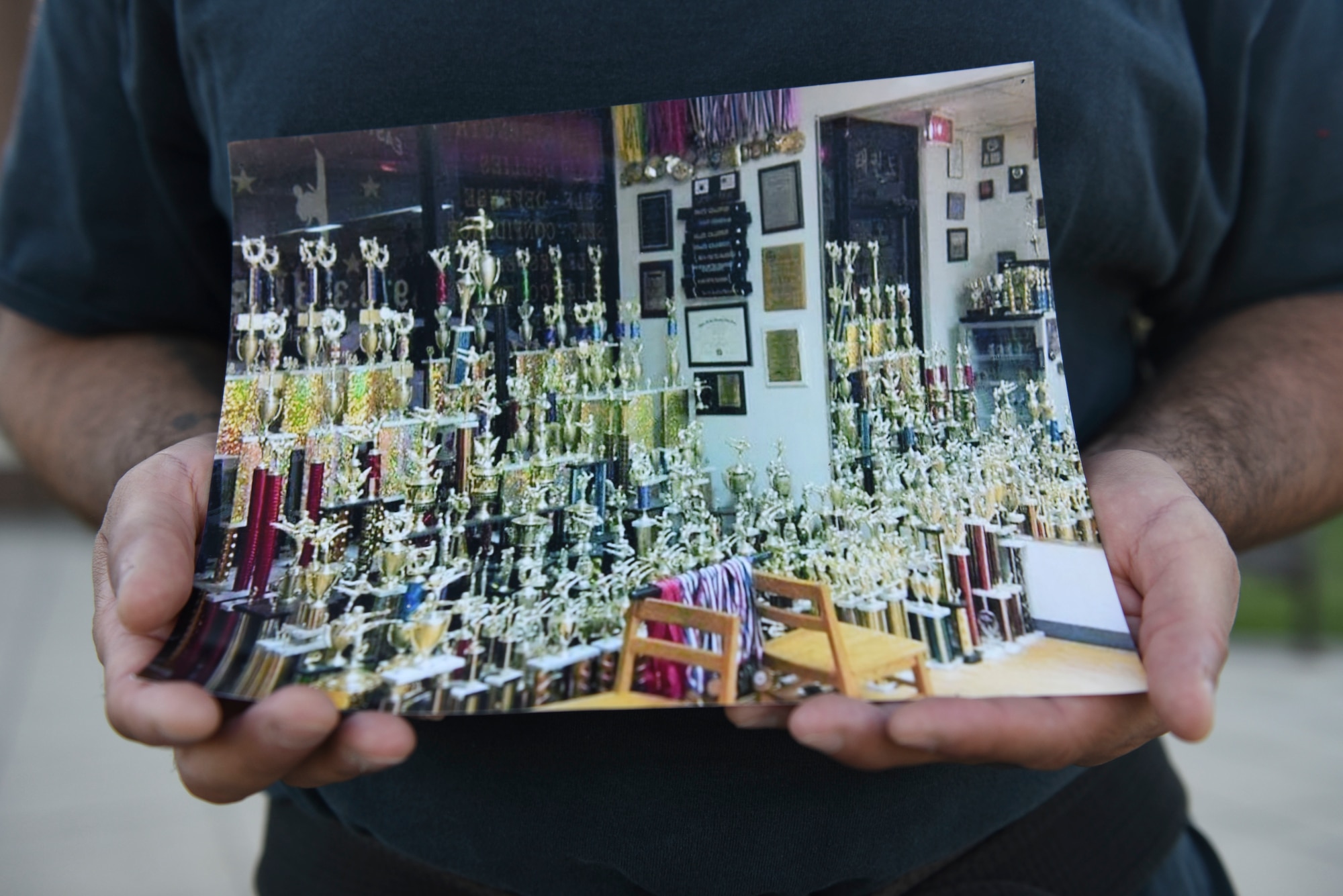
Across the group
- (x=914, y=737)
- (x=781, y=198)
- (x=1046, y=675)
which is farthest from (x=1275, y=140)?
(x=914, y=737)

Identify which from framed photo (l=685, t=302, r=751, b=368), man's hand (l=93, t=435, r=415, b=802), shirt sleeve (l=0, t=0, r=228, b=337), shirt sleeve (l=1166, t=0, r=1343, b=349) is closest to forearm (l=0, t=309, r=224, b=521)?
shirt sleeve (l=0, t=0, r=228, b=337)

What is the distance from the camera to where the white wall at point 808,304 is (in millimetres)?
787

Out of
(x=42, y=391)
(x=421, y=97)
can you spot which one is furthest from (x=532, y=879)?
(x=42, y=391)

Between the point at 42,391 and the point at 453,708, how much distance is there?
81cm

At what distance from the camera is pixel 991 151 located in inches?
30.7

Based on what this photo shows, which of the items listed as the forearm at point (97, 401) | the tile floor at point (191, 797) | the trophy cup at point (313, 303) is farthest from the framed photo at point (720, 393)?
the tile floor at point (191, 797)

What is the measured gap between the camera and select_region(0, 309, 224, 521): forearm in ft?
3.47

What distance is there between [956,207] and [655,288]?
0.25 metres

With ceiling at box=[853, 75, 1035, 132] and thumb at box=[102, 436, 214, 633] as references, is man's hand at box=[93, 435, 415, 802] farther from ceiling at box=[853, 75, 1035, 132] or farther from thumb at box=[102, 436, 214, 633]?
ceiling at box=[853, 75, 1035, 132]

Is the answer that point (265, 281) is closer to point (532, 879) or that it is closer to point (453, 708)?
point (453, 708)

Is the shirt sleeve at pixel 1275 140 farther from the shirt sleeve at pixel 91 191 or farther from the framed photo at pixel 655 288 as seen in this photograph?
the shirt sleeve at pixel 91 191

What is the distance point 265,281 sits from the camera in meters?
0.85

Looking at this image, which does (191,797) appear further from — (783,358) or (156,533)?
(783,358)

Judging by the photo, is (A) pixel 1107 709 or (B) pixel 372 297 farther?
(B) pixel 372 297
